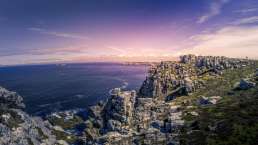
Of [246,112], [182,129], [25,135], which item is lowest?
[25,135]

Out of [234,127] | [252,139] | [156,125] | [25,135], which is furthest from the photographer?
[25,135]

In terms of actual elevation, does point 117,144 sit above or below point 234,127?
below

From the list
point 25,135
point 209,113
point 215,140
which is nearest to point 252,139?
point 215,140

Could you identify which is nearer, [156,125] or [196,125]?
[196,125]

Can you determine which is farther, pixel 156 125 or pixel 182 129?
pixel 156 125

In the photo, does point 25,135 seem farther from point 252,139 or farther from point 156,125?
point 252,139

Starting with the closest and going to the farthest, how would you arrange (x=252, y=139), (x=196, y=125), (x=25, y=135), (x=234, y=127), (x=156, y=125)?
(x=252, y=139)
(x=234, y=127)
(x=196, y=125)
(x=156, y=125)
(x=25, y=135)

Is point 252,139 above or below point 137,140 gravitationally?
above

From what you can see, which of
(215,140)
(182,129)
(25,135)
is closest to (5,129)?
(25,135)

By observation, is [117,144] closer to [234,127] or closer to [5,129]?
[234,127]
